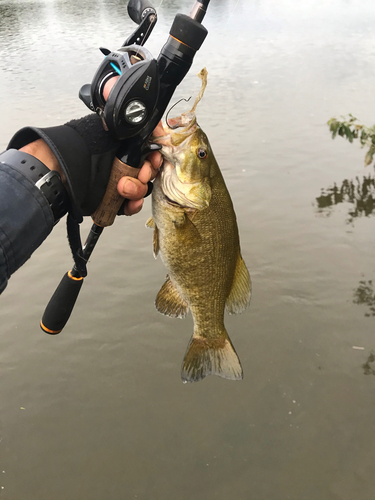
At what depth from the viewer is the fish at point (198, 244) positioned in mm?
2018

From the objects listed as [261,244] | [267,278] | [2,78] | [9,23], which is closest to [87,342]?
[267,278]

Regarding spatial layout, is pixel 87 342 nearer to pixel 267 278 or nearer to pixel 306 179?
pixel 267 278

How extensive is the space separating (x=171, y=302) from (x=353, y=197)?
14.5 feet

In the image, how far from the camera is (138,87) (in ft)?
5.21

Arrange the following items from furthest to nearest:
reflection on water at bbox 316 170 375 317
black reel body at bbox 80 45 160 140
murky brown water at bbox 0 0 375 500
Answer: reflection on water at bbox 316 170 375 317 → murky brown water at bbox 0 0 375 500 → black reel body at bbox 80 45 160 140

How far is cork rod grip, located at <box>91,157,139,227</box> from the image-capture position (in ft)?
5.81

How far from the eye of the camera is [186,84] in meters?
10.0

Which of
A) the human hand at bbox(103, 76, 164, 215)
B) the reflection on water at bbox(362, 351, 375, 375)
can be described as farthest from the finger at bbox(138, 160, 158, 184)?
the reflection on water at bbox(362, 351, 375, 375)

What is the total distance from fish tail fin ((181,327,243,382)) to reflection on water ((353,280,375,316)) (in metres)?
2.31

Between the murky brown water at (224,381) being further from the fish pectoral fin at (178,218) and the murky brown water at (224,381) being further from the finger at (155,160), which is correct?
the finger at (155,160)

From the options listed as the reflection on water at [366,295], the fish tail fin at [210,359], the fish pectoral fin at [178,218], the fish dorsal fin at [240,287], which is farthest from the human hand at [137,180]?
the reflection on water at [366,295]

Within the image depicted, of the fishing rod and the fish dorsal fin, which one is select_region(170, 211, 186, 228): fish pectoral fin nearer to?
the fishing rod

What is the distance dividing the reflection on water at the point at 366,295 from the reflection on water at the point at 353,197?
1.26 m

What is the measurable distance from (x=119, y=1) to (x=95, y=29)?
7.39 m
